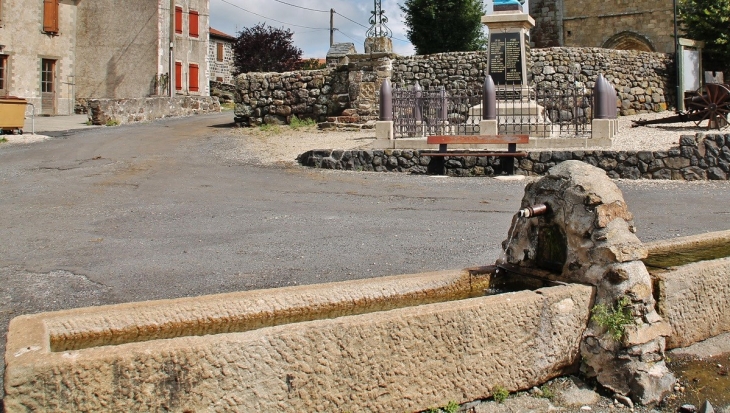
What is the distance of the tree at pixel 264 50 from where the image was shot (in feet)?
118

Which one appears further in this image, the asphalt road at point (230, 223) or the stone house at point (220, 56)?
the stone house at point (220, 56)

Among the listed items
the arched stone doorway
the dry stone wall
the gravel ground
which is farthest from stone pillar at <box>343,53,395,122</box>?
the arched stone doorway

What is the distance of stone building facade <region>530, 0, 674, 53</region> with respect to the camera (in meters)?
28.0

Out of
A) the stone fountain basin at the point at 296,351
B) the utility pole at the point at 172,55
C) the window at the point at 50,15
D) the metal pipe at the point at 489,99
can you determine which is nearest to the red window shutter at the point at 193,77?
the utility pole at the point at 172,55

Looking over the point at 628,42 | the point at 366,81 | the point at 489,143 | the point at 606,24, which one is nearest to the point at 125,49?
the point at 366,81

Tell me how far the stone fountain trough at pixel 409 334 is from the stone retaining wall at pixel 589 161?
273 inches

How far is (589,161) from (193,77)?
79.8 feet

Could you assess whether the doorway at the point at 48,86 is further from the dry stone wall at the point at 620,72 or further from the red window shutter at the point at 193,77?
the dry stone wall at the point at 620,72

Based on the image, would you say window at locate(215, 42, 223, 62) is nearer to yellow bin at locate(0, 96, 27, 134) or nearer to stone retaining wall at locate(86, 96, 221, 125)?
stone retaining wall at locate(86, 96, 221, 125)

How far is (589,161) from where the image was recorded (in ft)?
37.5

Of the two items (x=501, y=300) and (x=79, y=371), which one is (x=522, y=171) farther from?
(x=79, y=371)

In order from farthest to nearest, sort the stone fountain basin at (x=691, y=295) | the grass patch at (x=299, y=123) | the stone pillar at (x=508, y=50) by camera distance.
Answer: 1. the grass patch at (x=299, y=123)
2. the stone pillar at (x=508, y=50)
3. the stone fountain basin at (x=691, y=295)

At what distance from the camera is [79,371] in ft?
7.64

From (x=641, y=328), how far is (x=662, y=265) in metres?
0.70
